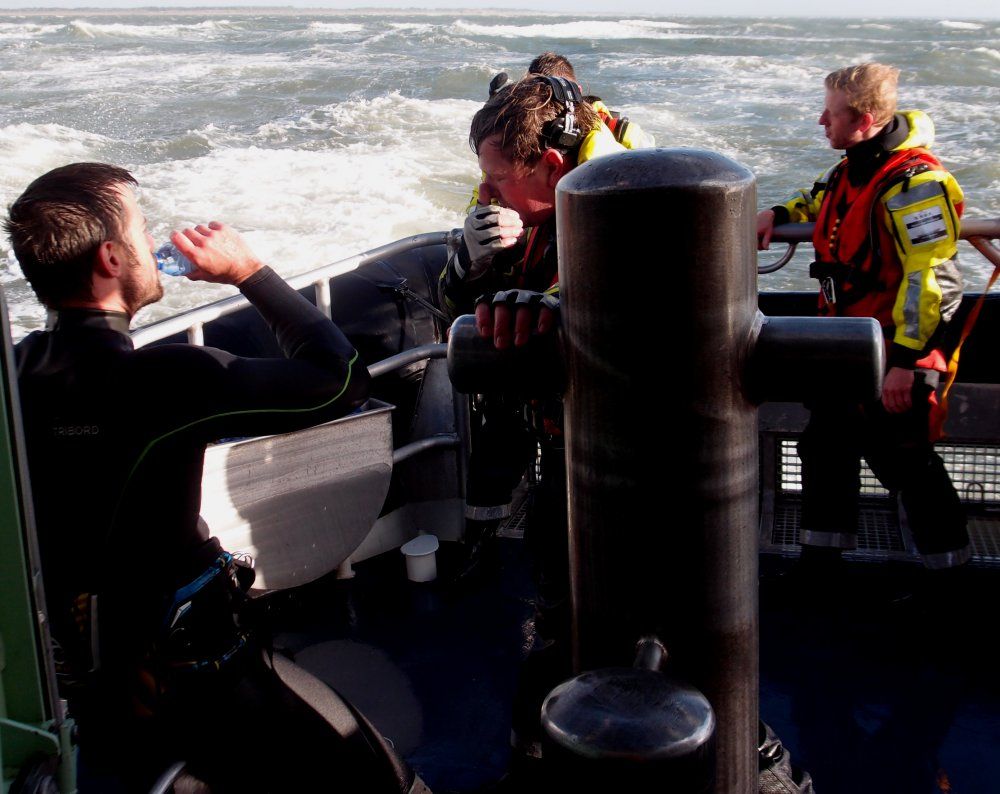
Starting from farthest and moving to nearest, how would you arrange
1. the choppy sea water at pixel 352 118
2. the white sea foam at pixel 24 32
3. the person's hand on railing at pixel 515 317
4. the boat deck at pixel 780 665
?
the white sea foam at pixel 24 32 → the choppy sea water at pixel 352 118 → the boat deck at pixel 780 665 → the person's hand on railing at pixel 515 317

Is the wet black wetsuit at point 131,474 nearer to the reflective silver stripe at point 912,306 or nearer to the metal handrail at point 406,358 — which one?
the metal handrail at point 406,358

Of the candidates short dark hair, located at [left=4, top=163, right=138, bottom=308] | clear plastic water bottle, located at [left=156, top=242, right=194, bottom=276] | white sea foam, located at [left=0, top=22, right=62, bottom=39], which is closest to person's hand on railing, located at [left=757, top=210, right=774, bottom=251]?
clear plastic water bottle, located at [left=156, top=242, right=194, bottom=276]

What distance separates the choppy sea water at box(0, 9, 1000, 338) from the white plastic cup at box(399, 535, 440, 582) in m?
2.47

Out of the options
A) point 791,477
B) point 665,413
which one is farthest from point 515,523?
point 665,413

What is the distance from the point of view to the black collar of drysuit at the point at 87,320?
1684mm

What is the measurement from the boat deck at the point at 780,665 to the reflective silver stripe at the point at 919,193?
3.37 feet

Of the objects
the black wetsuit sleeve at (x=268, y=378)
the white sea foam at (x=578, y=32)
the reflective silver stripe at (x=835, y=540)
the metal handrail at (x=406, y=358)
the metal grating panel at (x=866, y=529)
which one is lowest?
the metal grating panel at (x=866, y=529)

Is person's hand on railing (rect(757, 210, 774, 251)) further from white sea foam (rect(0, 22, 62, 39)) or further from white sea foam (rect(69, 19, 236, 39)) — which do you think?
white sea foam (rect(0, 22, 62, 39))

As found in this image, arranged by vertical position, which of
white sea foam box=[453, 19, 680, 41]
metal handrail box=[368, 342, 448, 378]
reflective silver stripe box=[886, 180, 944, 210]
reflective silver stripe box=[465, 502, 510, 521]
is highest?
white sea foam box=[453, 19, 680, 41]

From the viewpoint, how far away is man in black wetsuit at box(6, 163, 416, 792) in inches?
64.4

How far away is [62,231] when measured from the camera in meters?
1.68

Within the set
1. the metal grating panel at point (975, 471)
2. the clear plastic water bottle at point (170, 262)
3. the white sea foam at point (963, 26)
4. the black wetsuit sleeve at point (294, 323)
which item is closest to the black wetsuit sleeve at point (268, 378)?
the black wetsuit sleeve at point (294, 323)

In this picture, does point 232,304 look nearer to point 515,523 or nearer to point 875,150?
point 515,523

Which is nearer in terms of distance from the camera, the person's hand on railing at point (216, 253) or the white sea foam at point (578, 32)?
the person's hand on railing at point (216, 253)
